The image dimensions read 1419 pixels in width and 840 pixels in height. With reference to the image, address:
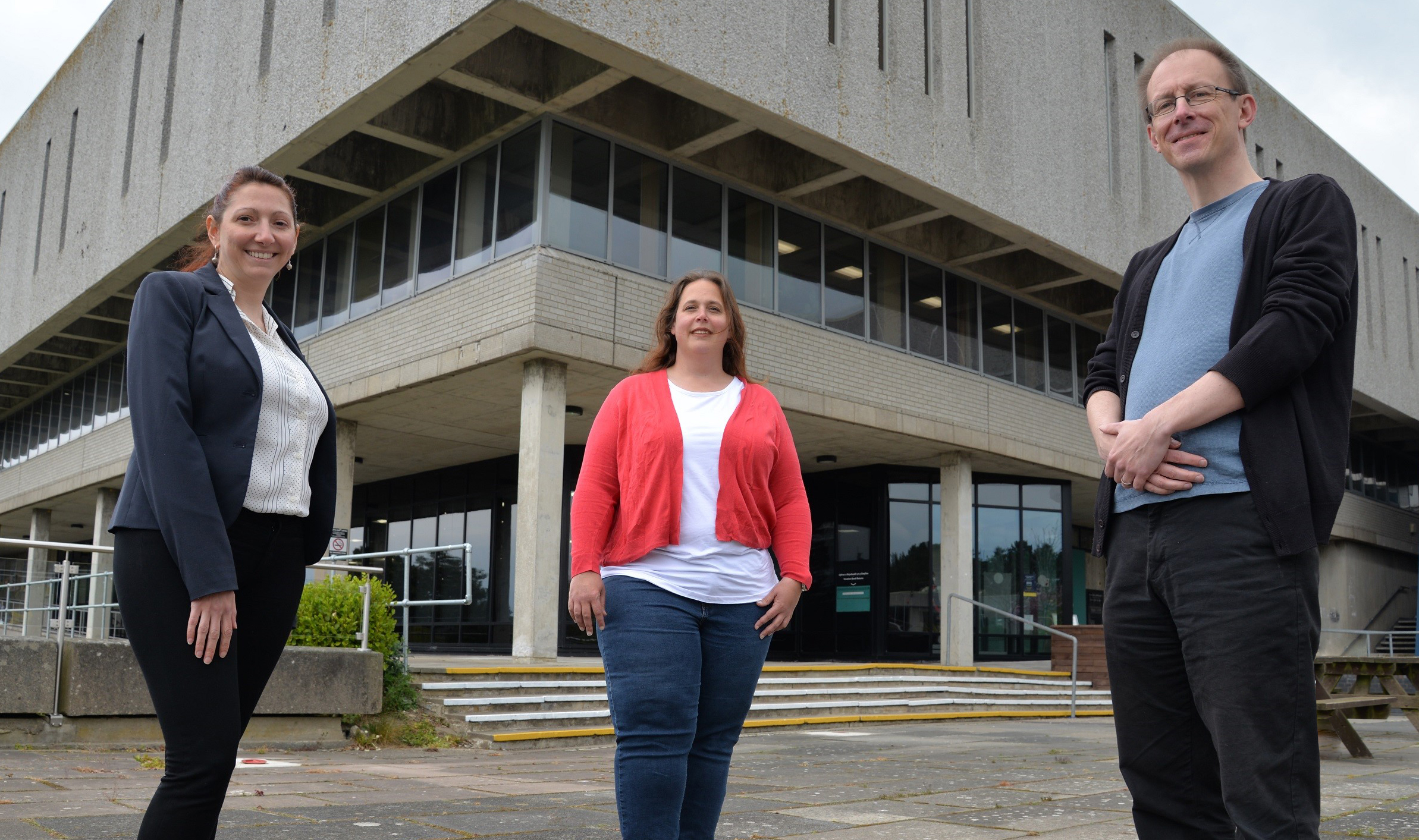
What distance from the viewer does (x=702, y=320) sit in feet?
10.7

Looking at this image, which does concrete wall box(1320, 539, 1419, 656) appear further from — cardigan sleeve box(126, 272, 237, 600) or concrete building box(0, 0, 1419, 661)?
cardigan sleeve box(126, 272, 237, 600)

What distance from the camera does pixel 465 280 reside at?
14469 millimetres

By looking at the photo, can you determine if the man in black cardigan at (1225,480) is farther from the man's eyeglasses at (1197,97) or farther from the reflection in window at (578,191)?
the reflection in window at (578,191)

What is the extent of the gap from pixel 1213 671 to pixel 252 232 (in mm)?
2339

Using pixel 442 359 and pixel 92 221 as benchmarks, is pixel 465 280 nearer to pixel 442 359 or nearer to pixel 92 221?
pixel 442 359

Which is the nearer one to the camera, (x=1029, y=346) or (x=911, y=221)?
(x=911, y=221)

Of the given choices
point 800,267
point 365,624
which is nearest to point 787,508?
point 365,624

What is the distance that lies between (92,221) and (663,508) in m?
21.5

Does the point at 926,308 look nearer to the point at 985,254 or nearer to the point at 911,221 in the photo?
the point at 985,254

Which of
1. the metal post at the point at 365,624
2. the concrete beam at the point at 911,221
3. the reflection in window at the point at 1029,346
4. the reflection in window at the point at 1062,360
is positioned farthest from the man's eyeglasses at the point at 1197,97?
the reflection in window at the point at 1062,360

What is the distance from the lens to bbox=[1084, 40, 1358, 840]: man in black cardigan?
2.05 meters

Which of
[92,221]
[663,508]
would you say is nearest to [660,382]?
[663,508]

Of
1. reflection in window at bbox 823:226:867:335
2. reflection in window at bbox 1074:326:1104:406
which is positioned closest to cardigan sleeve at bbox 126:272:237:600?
reflection in window at bbox 823:226:867:335

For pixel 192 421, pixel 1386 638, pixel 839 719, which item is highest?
pixel 192 421
